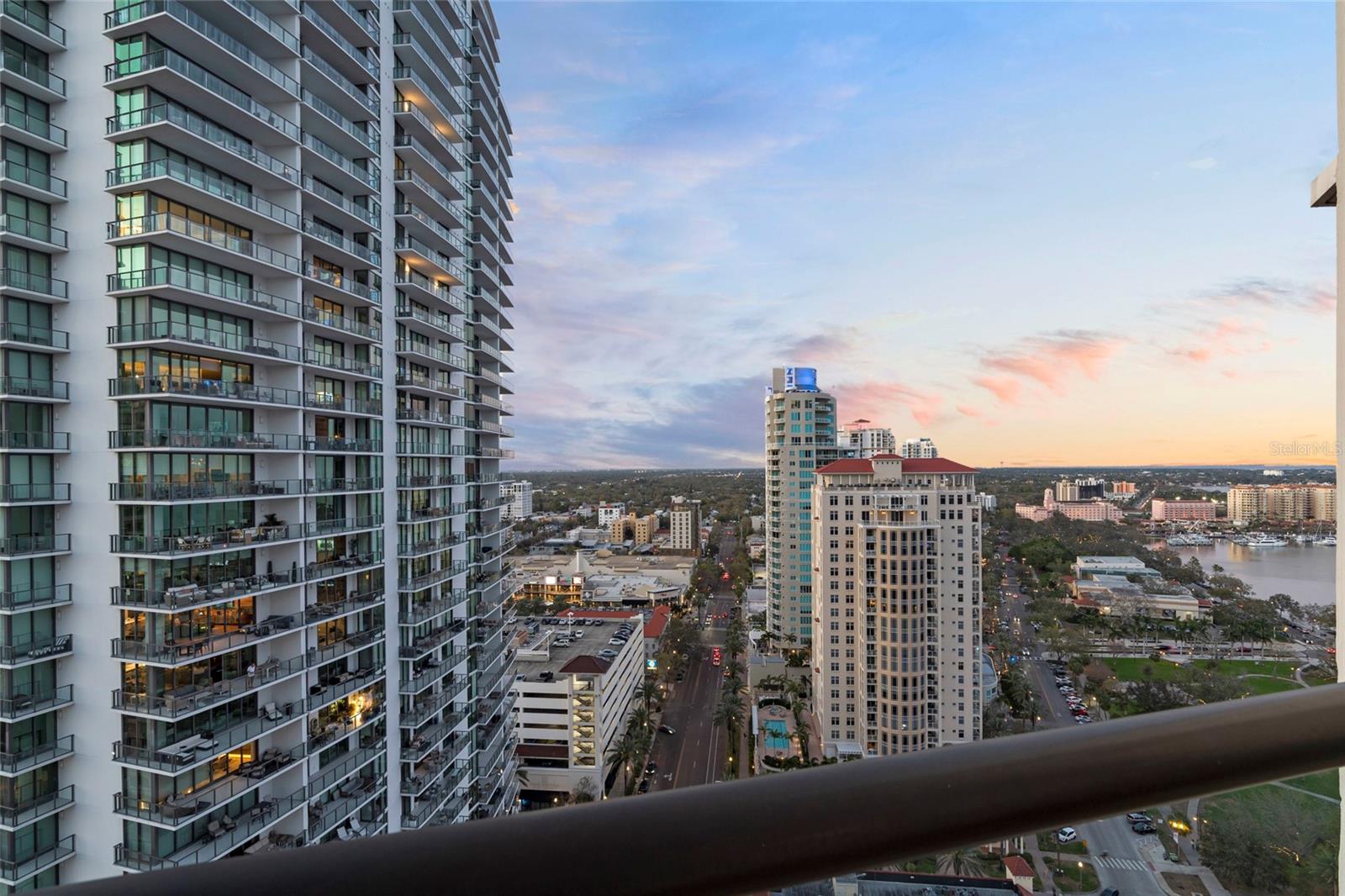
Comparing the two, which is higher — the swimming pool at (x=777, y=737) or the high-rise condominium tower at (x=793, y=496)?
the high-rise condominium tower at (x=793, y=496)

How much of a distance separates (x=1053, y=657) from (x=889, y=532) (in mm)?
8355

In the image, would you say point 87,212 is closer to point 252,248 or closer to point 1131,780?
point 252,248

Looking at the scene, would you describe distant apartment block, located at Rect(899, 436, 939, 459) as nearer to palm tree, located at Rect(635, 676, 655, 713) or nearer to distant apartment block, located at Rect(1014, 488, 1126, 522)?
distant apartment block, located at Rect(1014, 488, 1126, 522)

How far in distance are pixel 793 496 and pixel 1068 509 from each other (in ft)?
45.6

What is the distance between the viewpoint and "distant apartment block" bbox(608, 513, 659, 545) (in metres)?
56.7

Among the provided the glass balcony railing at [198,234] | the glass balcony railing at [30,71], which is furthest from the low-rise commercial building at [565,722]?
the glass balcony railing at [30,71]

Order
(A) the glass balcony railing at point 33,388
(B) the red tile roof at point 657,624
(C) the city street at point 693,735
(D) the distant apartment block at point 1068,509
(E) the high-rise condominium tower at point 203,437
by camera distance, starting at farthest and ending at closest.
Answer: (D) the distant apartment block at point 1068,509, (B) the red tile roof at point 657,624, (C) the city street at point 693,735, (E) the high-rise condominium tower at point 203,437, (A) the glass balcony railing at point 33,388

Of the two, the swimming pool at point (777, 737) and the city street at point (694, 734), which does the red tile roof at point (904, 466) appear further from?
the city street at point (694, 734)

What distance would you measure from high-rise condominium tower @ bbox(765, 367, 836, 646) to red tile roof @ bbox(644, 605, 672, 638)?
4867 mm

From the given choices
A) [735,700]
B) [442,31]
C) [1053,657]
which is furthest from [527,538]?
[442,31]

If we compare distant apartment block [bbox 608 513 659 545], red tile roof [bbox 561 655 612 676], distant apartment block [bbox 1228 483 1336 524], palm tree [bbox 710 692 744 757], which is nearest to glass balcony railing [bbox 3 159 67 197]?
red tile roof [bbox 561 655 612 676]

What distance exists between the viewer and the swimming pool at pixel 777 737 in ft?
60.1

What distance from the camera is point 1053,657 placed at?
63.8ft

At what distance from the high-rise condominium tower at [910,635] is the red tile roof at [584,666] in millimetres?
6607
